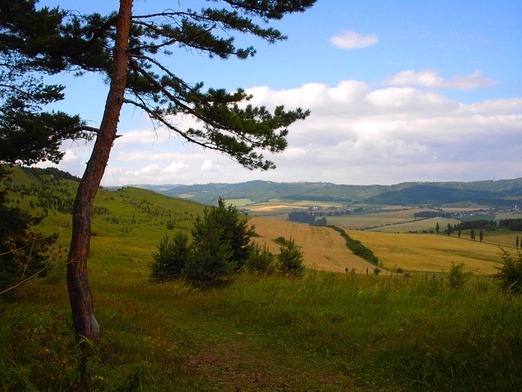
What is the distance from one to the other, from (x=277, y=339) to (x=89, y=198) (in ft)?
16.0

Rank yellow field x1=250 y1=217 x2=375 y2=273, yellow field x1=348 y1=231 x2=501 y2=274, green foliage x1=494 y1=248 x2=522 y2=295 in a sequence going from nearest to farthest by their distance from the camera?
green foliage x1=494 y1=248 x2=522 y2=295 < yellow field x1=250 y1=217 x2=375 y2=273 < yellow field x1=348 y1=231 x2=501 y2=274

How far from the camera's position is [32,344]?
484 centimetres

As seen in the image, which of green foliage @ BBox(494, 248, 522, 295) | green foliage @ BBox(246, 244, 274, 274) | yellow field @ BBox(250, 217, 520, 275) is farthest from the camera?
yellow field @ BBox(250, 217, 520, 275)

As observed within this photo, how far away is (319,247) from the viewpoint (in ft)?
236

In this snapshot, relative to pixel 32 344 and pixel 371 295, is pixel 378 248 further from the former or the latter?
pixel 32 344

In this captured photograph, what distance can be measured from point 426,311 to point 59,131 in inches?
374

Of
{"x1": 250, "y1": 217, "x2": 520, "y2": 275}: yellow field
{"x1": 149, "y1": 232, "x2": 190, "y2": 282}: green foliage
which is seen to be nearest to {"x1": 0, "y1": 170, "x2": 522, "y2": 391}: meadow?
{"x1": 149, "y1": 232, "x2": 190, "y2": 282}: green foliage

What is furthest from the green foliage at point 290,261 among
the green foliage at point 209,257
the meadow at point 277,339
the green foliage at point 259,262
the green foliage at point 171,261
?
the green foliage at point 171,261

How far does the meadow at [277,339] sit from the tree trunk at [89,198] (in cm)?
35

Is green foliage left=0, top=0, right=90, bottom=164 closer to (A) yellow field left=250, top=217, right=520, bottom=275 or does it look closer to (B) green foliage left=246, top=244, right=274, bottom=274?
(B) green foliage left=246, top=244, right=274, bottom=274

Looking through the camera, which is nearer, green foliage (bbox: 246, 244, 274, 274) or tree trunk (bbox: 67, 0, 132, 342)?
tree trunk (bbox: 67, 0, 132, 342)

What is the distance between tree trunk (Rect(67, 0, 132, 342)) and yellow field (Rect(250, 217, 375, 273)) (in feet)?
138

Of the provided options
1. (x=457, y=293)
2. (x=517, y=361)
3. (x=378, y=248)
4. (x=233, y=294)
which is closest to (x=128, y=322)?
(x=233, y=294)

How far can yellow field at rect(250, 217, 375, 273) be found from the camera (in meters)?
55.5
